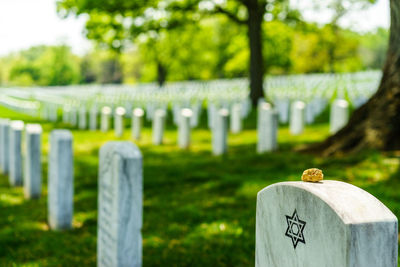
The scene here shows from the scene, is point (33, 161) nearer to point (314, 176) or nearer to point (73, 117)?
point (314, 176)

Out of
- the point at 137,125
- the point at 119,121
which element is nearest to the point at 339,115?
the point at 137,125

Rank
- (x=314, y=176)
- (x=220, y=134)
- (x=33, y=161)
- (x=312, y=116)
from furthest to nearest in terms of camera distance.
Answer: (x=312, y=116), (x=220, y=134), (x=33, y=161), (x=314, y=176)

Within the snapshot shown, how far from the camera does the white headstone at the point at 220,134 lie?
1011 cm

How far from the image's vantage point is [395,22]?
6.60 meters

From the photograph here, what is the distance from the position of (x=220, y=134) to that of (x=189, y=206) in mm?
4387

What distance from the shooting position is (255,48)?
67.2 feet

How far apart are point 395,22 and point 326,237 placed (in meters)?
5.43

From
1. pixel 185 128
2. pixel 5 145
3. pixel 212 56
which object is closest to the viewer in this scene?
pixel 5 145

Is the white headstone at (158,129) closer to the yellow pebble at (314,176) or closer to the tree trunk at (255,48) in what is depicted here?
the tree trunk at (255,48)

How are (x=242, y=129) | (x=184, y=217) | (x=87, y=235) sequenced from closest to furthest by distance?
(x=87, y=235) → (x=184, y=217) → (x=242, y=129)

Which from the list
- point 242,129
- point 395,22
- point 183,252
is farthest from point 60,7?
point 183,252

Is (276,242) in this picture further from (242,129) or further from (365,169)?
(242,129)

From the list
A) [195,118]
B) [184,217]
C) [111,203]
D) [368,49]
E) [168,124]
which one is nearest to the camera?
[111,203]

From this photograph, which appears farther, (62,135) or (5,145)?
(5,145)
